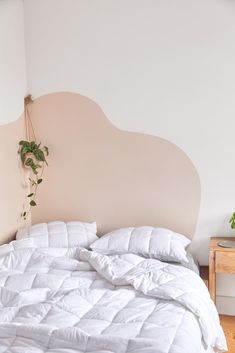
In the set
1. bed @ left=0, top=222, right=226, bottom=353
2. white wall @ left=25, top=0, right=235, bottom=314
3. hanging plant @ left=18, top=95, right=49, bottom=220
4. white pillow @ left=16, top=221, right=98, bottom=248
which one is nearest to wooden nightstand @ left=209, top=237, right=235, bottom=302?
bed @ left=0, top=222, right=226, bottom=353

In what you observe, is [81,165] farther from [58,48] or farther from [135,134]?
[58,48]

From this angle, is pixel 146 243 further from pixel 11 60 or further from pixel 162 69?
pixel 11 60

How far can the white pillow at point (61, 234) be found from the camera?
10.6 feet

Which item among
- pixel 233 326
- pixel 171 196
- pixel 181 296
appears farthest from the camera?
pixel 171 196

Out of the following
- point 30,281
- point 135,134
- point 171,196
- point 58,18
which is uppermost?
point 58,18

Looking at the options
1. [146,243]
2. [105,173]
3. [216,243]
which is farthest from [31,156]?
[216,243]

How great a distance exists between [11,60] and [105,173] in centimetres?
110

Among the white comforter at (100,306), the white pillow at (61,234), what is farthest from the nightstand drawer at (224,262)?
the white pillow at (61,234)

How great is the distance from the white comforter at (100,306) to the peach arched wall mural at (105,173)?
628mm

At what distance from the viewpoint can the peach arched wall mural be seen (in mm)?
3355

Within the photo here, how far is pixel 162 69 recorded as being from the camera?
3293 mm

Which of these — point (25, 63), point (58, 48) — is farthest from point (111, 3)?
point (25, 63)

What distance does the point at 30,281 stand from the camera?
2572 mm

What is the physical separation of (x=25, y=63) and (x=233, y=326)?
8.18 ft
